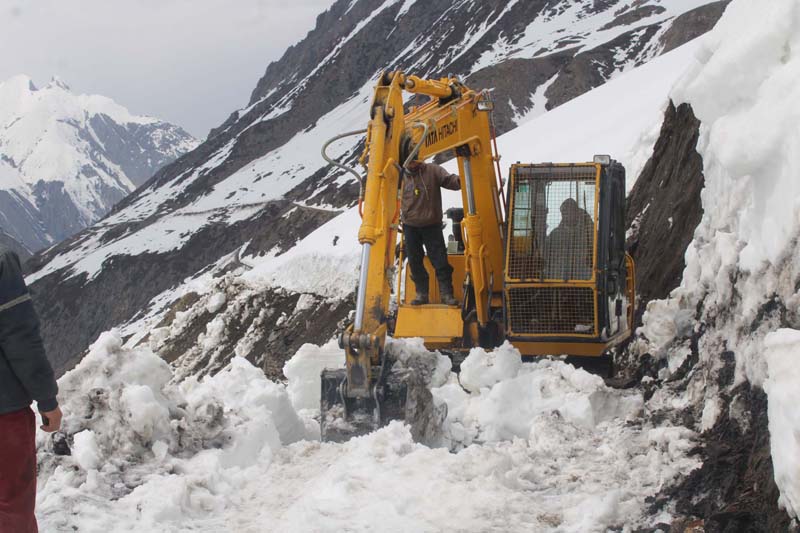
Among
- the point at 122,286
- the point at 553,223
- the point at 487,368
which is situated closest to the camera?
the point at 487,368

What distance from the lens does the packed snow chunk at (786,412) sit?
329cm

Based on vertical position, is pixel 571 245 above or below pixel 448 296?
above

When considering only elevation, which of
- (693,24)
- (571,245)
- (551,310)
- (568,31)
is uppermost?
(568,31)

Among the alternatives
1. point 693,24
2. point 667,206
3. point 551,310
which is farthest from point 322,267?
point 693,24

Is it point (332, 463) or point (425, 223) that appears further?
point (425, 223)

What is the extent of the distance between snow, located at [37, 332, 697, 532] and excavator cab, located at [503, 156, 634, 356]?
3.40 ft

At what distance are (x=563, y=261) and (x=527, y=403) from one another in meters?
1.68

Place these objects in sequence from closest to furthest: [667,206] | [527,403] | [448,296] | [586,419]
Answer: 1. [586,419]
2. [527,403]
3. [448,296]
4. [667,206]

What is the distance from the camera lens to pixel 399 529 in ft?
14.4

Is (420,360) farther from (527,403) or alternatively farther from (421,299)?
(421,299)

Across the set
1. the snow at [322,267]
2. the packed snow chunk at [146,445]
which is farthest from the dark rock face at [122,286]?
the packed snow chunk at [146,445]

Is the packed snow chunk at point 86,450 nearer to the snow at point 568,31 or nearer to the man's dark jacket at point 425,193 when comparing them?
the man's dark jacket at point 425,193

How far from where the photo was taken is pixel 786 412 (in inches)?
132

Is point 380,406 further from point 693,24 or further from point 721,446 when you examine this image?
point 693,24
